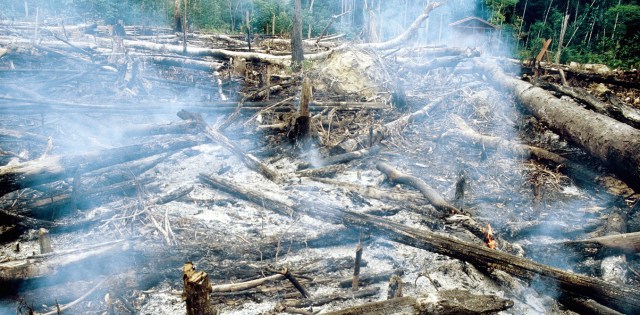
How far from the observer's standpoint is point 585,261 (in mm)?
3361

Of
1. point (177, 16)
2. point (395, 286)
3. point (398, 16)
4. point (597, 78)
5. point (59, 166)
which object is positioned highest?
point (398, 16)

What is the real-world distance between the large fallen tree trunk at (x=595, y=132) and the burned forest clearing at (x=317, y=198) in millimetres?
28

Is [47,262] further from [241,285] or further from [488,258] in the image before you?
[488,258]

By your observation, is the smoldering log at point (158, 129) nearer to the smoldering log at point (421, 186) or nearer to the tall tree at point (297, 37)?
the smoldering log at point (421, 186)

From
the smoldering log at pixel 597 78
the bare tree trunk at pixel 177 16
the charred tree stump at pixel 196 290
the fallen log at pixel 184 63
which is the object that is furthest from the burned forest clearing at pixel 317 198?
the bare tree trunk at pixel 177 16

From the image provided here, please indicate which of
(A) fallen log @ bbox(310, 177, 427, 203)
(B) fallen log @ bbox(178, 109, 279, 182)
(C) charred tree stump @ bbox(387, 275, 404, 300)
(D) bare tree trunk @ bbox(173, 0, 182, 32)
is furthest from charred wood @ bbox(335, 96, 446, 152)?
(D) bare tree trunk @ bbox(173, 0, 182, 32)

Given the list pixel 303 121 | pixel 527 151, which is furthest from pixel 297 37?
pixel 527 151

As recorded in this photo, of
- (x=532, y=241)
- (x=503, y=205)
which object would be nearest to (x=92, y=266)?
(x=532, y=241)

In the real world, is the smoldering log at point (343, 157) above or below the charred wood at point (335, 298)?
above

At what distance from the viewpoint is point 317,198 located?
455 centimetres

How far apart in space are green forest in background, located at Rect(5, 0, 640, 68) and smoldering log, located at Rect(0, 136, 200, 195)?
12.3 m

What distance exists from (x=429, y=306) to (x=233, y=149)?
13.9 feet

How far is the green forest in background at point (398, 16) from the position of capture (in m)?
17.4

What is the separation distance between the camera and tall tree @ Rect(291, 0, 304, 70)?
32.8 feet
